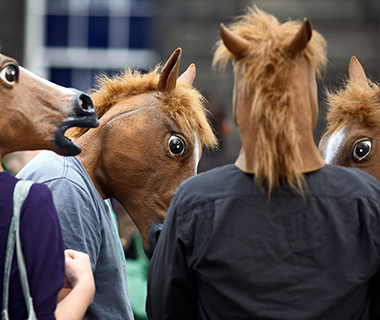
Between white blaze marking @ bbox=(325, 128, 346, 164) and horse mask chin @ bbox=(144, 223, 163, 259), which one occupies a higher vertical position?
white blaze marking @ bbox=(325, 128, 346, 164)

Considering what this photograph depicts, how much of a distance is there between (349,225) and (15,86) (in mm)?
1107

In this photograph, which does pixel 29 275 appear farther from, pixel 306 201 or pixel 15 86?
pixel 306 201

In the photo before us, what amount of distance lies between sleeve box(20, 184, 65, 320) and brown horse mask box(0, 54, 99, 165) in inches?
8.1

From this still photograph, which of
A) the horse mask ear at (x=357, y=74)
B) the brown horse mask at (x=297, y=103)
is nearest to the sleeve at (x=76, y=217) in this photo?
the brown horse mask at (x=297, y=103)

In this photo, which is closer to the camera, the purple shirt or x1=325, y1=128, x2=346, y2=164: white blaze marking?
the purple shirt

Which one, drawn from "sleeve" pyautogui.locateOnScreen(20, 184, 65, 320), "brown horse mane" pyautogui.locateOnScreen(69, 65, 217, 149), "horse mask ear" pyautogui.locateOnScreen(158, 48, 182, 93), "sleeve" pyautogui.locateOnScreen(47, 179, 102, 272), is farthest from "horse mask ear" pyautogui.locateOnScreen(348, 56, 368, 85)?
"sleeve" pyautogui.locateOnScreen(20, 184, 65, 320)

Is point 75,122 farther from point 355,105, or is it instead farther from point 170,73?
point 355,105

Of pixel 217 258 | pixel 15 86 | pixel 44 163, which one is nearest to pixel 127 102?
pixel 44 163

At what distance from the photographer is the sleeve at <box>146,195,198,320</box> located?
1.56m

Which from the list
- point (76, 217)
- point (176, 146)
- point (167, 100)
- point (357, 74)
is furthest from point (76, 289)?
point (357, 74)

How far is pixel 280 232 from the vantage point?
1.46 m

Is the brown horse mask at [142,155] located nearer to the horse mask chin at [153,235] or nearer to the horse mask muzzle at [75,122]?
the horse mask chin at [153,235]

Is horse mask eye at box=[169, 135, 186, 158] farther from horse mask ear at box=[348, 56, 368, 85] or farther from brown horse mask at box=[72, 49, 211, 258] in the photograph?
horse mask ear at box=[348, 56, 368, 85]

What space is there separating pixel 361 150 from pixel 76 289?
1.42 m
